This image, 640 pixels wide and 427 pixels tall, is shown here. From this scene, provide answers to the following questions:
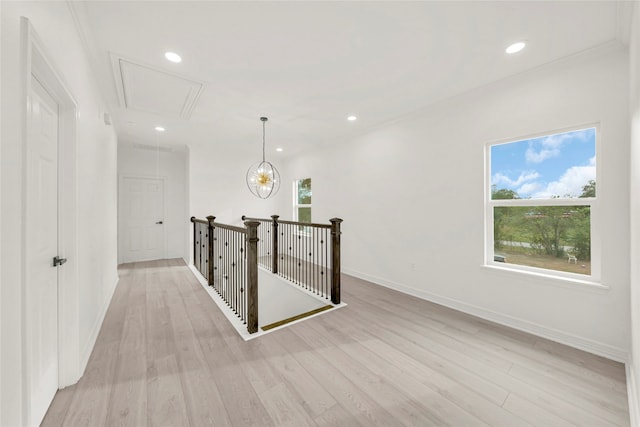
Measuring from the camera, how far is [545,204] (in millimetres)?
2607

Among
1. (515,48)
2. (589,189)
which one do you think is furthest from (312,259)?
(515,48)

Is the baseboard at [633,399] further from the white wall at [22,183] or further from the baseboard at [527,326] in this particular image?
the white wall at [22,183]

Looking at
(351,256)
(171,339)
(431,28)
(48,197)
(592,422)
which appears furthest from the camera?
(351,256)

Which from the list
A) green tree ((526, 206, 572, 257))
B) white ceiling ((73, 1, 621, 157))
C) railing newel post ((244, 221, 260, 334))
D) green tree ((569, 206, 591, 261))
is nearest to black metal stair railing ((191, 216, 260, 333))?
railing newel post ((244, 221, 260, 334))

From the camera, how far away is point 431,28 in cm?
202

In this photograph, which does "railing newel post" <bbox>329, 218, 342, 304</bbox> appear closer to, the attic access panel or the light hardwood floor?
the light hardwood floor

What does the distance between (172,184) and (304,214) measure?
10.7 ft

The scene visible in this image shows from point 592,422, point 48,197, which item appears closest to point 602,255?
point 592,422

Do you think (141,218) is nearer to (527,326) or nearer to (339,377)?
(339,377)

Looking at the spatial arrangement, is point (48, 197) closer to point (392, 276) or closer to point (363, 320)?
point (363, 320)

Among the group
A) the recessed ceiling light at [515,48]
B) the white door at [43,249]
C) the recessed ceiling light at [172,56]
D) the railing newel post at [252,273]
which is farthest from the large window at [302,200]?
the white door at [43,249]

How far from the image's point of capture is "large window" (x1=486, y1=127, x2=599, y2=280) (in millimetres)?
2398

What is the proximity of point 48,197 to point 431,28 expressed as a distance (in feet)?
9.72

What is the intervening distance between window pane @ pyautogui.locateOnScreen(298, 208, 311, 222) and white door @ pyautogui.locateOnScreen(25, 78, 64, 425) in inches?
182
